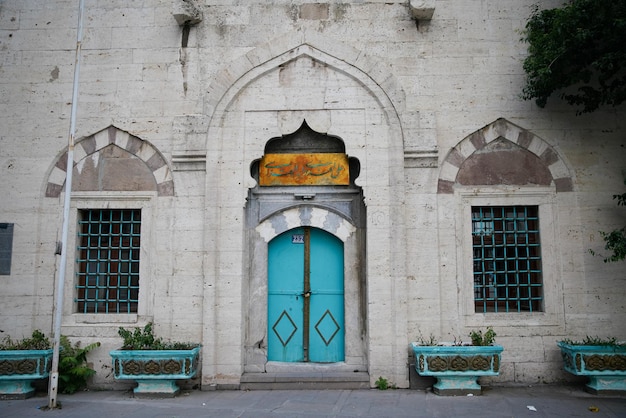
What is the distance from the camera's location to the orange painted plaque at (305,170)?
7184 millimetres

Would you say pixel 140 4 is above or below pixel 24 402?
above

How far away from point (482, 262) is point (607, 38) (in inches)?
125

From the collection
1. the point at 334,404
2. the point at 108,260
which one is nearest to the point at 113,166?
the point at 108,260

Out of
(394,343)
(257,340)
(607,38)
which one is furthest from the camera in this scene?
(257,340)

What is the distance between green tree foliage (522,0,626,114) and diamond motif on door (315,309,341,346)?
13.6ft

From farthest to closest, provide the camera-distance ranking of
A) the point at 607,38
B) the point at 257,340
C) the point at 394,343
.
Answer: the point at 257,340 < the point at 394,343 < the point at 607,38

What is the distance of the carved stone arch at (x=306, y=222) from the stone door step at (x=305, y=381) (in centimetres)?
189

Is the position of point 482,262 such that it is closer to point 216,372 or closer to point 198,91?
point 216,372

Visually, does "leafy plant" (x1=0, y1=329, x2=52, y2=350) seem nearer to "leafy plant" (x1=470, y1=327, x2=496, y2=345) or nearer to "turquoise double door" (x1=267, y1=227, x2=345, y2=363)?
"turquoise double door" (x1=267, y1=227, x2=345, y2=363)

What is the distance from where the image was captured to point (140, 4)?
7367 mm

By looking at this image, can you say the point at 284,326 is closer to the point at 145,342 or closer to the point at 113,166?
the point at 145,342

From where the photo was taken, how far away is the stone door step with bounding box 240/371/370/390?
6453 mm

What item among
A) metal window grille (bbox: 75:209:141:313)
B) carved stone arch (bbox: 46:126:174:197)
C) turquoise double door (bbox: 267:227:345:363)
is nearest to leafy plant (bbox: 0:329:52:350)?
metal window grille (bbox: 75:209:141:313)

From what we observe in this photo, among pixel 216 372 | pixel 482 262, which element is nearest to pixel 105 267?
pixel 216 372
